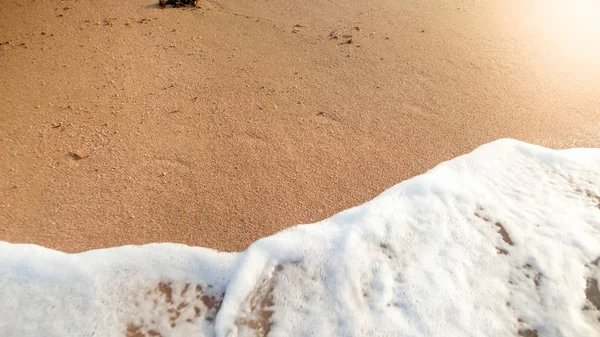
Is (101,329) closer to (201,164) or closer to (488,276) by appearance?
(201,164)

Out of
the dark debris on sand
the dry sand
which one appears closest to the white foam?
the dry sand

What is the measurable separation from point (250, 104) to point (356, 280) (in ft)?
3.72

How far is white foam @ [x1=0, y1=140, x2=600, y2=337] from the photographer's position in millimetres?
1548

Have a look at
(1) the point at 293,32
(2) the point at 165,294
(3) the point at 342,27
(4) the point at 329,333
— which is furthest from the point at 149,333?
(3) the point at 342,27

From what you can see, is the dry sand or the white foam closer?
the white foam

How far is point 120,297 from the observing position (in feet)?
5.21

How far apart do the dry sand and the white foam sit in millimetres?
108

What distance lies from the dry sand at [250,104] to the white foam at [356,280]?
0.11m

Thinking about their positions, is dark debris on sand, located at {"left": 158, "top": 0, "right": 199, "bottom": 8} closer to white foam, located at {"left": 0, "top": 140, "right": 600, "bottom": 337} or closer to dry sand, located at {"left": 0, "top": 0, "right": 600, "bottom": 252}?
dry sand, located at {"left": 0, "top": 0, "right": 600, "bottom": 252}

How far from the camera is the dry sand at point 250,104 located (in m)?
1.85

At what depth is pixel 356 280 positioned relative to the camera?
5.57 ft

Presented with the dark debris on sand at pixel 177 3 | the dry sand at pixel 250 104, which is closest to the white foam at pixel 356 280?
the dry sand at pixel 250 104

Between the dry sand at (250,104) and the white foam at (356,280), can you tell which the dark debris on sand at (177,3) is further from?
the white foam at (356,280)

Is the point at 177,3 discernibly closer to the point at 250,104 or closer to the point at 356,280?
the point at 250,104
